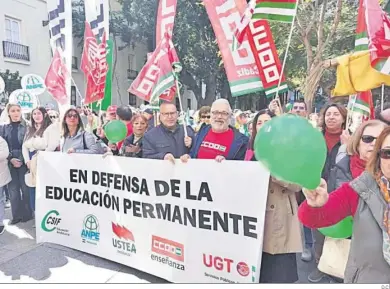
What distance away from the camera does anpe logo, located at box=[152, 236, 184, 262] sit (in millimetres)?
3129

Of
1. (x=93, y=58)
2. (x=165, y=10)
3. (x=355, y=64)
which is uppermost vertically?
(x=165, y=10)

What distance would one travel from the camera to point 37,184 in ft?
14.0

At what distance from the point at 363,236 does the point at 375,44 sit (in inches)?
98.8

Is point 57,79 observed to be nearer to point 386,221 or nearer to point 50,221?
point 50,221

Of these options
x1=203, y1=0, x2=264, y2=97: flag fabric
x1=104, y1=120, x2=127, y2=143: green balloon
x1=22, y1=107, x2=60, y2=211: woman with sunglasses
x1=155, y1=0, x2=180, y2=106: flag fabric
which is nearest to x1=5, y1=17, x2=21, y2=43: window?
x1=22, y1=107, x2=60, y2=211: woman with sunglasses

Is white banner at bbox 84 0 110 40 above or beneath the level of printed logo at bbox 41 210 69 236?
above

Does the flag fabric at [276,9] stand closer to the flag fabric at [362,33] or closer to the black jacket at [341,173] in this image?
the flag fabric at [362,33]

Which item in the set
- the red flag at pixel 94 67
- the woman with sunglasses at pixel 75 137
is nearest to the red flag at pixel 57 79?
the red flag at pixel 94 67

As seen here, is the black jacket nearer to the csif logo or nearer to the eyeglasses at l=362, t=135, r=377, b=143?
the eyeglasses at l=362, t=135, r=377, b=143

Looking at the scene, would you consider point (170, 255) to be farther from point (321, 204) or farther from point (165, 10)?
point (165, 10)

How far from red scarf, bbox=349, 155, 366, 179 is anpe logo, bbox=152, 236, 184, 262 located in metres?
1.44

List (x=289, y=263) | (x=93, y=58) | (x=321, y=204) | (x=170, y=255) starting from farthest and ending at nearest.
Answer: (x=93, y=58) < (x=170, y=255) < (x=289, y=263) < (x=321, y=204)

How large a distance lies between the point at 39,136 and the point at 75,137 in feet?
2.79

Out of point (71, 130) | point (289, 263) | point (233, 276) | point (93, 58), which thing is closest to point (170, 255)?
point (233, 276)
